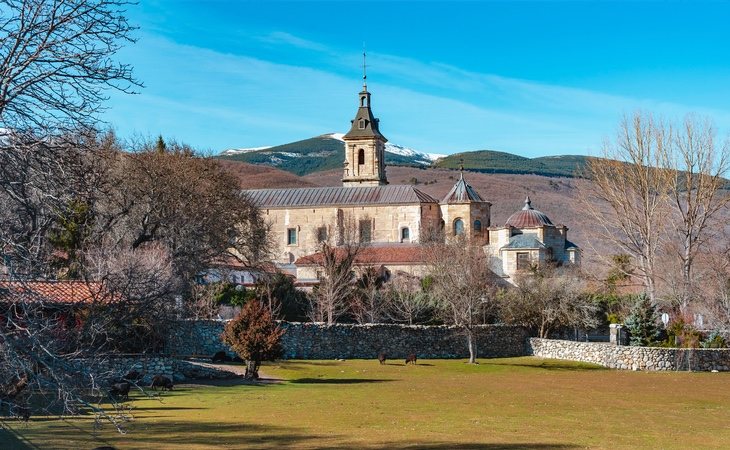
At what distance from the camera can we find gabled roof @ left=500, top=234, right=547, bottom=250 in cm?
6872

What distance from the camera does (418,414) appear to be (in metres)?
21.0

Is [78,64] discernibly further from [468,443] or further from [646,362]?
[646,362]

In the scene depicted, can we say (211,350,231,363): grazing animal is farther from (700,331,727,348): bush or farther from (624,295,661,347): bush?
(700,331,727,348): bush

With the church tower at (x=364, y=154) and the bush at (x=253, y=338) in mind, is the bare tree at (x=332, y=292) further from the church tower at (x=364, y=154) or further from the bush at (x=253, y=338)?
the church tower at (x=364, y=154)

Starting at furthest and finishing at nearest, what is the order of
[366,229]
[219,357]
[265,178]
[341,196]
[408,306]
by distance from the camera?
[265,178] → [341,196] → [366,229] → [408,306] → [219,357]

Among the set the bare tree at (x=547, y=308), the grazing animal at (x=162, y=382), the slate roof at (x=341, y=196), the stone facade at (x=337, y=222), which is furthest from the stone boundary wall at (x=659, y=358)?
the slate roof at (x=341, y=196)

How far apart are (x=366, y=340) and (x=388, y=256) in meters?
28.4

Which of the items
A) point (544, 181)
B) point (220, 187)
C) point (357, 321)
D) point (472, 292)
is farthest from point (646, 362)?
point (544, 181)

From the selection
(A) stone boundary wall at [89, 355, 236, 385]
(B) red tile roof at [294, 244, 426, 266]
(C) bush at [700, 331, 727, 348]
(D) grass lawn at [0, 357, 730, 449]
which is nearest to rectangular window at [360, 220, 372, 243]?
(B) red tile roof at [294, 244, 426, 266]

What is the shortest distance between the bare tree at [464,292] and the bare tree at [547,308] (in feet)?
4.63

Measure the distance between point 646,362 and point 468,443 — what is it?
79.0 ft

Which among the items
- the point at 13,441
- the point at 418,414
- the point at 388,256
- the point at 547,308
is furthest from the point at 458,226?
the point at 13,441

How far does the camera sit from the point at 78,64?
997 cm

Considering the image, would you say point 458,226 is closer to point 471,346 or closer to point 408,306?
point 408,306
